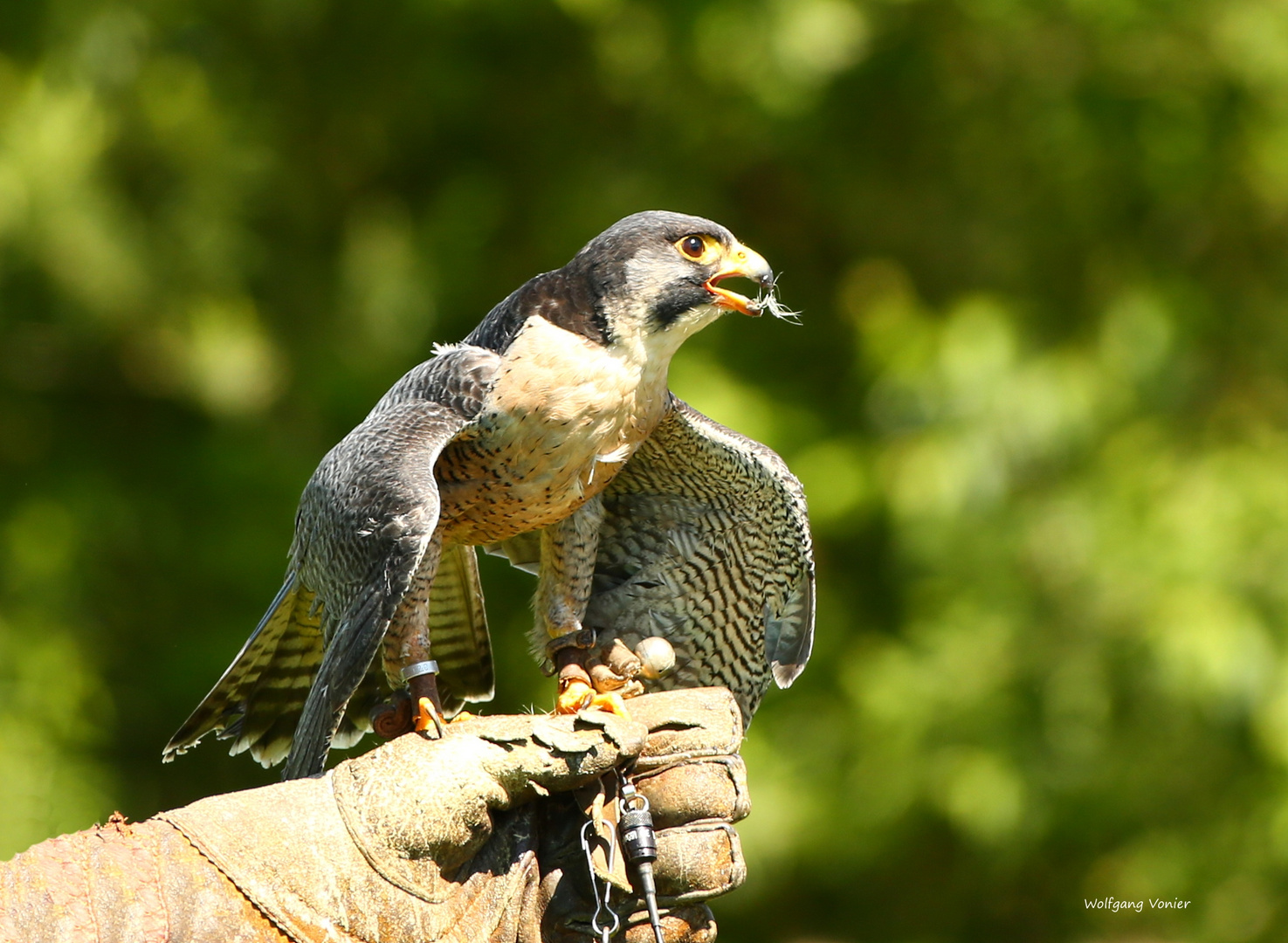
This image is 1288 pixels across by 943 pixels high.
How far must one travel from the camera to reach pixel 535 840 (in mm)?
2004

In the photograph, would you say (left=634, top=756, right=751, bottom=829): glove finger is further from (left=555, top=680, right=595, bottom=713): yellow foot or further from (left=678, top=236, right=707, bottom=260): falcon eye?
(left=678, top=236, right=707, bottom=260): falcon eye

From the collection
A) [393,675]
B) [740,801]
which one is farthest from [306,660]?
[740,801]

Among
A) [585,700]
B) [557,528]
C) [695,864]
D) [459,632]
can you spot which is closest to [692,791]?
[695,864]

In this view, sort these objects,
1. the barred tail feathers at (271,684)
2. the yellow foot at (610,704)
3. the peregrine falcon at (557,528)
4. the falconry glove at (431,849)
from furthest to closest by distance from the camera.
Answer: the barred tail feathers at (271,684) < the yellow foot at (610,704) < the peregrine falcon at (557,528) < the falconry glove at (431,849)

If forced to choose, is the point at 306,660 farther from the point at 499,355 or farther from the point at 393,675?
the point at 499,355

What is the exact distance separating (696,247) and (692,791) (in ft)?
3.34

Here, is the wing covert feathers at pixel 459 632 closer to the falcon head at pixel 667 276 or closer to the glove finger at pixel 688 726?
the glove finger at pixel 688 726

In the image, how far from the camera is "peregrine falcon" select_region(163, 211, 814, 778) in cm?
206

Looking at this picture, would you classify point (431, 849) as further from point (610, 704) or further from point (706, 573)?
point (706, 573)

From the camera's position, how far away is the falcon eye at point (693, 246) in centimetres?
227

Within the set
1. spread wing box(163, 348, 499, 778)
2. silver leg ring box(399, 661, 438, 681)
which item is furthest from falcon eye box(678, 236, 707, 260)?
silver leg ring box(399, 661, 438, 681)

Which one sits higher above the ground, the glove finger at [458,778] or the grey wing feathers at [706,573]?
the grey wing feathers at [706,573]

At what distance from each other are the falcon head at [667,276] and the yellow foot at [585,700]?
2.24 ft

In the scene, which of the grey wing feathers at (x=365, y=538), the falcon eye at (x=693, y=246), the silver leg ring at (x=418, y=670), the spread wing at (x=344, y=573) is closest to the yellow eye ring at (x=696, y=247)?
the falcon eye at (x=693, y=246)
